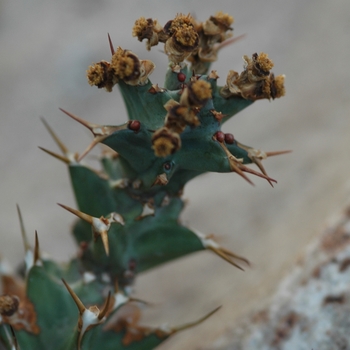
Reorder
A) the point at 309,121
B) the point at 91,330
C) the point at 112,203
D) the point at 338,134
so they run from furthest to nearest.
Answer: the point at 309,121 → the point at 338,134 → the point at 112,203 → the point at 91,330

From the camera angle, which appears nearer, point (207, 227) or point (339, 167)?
point (339, 167)

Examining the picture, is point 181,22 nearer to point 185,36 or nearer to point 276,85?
point 185,36

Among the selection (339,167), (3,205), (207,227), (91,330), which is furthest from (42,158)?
(91,330)

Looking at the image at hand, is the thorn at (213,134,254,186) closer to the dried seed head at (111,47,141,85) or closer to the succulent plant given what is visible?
the succulent plant

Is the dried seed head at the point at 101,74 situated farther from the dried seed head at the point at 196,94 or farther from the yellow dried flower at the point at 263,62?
the yellow dried flower at the point at 263,62

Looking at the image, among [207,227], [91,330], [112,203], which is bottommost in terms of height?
[207,227]

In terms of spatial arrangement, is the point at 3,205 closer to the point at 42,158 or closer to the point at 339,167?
the point at 42,158

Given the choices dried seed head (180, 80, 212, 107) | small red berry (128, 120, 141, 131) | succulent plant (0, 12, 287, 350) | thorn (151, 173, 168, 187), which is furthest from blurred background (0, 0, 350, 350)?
dried seed head (180, 80, 212, 107)

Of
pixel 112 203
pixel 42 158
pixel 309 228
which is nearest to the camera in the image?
pixel 112 203

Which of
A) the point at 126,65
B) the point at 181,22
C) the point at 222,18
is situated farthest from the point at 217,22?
the point at 126,65
